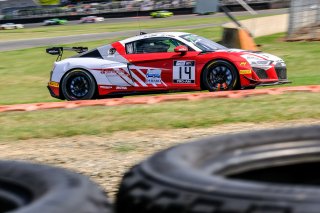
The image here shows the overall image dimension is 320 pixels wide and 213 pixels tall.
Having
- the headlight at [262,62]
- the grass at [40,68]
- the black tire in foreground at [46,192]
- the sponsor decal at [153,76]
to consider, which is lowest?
the grass at [40,68]

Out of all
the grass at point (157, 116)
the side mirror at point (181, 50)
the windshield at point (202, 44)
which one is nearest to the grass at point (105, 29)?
the windshield at point (202, 44)

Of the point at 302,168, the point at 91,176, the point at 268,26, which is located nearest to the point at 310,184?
the point at 302,168

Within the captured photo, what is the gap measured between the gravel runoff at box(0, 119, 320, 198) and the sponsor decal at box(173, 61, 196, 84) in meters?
6.07

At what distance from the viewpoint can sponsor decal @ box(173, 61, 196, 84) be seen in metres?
13.1

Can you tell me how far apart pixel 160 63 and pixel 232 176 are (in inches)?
406

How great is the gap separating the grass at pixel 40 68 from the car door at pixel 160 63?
7.46ft

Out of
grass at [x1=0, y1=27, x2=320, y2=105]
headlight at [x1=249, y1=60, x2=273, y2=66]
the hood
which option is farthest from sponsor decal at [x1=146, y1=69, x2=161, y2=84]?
grass at [x1=0, y1=27, x2=320, y2=105]

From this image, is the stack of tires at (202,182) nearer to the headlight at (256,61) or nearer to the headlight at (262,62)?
the headlight at (256,61)

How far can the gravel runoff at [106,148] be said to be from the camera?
533cm

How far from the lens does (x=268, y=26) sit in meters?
27.7

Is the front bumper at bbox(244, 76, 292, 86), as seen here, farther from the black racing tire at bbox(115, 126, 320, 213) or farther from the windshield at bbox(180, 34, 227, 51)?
the black racing tire at bbox(115, 126, 320, 213)

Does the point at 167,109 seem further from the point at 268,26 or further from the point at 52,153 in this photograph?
the point at 268,26

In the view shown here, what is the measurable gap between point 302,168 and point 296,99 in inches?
211

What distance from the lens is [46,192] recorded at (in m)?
2.64
